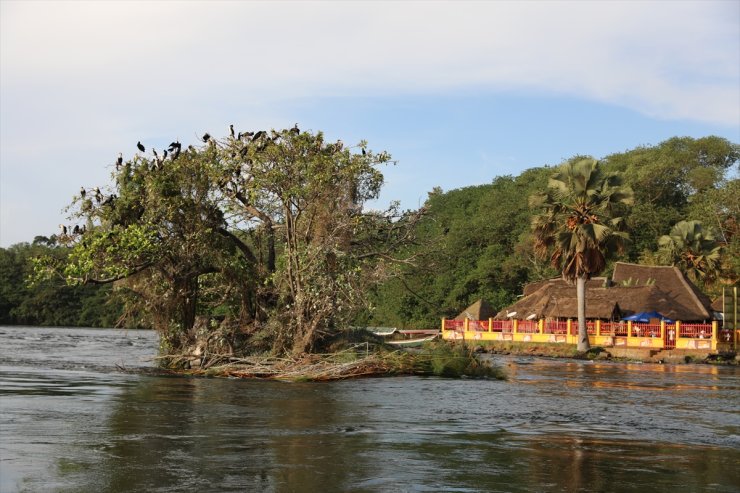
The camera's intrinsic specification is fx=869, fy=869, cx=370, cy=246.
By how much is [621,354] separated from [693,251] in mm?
14251

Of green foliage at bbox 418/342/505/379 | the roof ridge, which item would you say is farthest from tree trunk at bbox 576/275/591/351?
green foliage at bbox 418/342/505/379

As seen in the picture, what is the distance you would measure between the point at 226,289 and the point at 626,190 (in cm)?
2592

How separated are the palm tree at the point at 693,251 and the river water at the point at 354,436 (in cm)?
3248

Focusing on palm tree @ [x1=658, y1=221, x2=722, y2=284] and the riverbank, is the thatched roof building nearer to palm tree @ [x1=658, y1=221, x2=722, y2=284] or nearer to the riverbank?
palm tree @ [x1=658, y1=221, x2=722, y2=284]

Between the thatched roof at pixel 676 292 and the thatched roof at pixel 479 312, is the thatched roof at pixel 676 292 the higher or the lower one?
the higher one

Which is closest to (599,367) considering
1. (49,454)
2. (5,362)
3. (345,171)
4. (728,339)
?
(728,339)

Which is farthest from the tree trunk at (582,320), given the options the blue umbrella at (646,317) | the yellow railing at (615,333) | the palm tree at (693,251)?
the palm tree at (693,251)

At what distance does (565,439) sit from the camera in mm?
15672

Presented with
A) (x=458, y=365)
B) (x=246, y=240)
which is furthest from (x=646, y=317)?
(x=246, y=240)

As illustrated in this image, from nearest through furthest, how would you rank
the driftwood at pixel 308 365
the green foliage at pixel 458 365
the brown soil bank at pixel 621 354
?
1. the driftwood at pixel 308 365
2. the green foliage at pixel 458 365
3. the brown soil bank at pixel 621 354

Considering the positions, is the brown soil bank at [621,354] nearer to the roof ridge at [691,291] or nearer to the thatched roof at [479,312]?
the roof ridge at [691,291]

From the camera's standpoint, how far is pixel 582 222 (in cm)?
4781

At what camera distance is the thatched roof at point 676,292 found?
51.2 m

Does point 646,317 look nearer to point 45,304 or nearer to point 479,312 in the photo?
point 479,312
